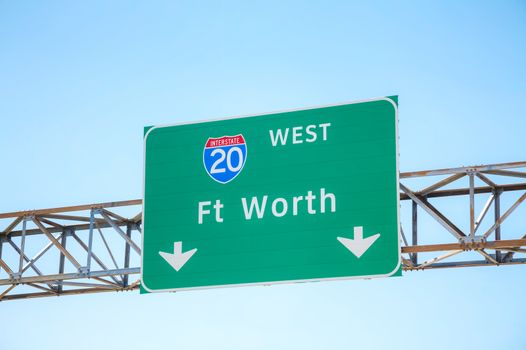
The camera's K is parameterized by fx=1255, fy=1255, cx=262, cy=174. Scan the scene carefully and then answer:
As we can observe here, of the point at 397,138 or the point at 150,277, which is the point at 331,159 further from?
the point at 150,277

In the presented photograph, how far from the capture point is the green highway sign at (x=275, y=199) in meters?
18.8

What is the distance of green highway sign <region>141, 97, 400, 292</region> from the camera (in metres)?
18.8

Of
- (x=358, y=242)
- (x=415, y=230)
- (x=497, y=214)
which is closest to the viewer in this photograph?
(x=358, y=242)

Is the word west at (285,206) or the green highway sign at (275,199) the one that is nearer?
the green highway sign at (275,199)

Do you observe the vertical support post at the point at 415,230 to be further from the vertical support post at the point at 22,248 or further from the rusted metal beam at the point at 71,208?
the vertical support post at the point at 22,248

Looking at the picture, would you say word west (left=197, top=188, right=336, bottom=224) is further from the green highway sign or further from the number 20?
the number 20

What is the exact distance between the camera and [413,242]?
68.8 feet

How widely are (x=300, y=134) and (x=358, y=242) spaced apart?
2093 mm

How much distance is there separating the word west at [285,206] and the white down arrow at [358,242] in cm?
52

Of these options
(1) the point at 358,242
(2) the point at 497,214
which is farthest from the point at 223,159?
(2) the point at 497,214

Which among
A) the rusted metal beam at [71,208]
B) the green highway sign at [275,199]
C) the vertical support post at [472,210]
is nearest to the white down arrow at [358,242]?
the green highway sign at [275,199]

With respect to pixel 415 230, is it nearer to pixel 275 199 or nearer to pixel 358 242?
pixel 358 242

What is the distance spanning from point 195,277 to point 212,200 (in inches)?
49.6

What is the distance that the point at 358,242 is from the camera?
1867cm
